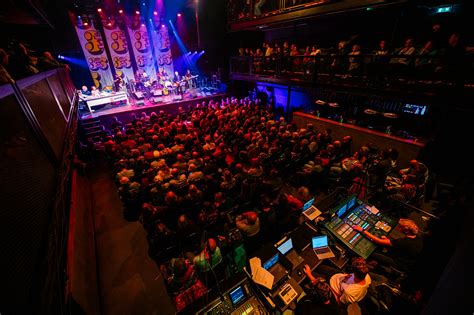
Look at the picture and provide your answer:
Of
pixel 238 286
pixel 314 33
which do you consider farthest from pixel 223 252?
pixel 314 33

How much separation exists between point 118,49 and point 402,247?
57.4 feet

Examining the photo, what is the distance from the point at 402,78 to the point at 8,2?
36.6 ft

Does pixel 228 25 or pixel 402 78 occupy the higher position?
pixel 228 25

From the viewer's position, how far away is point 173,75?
624 inches

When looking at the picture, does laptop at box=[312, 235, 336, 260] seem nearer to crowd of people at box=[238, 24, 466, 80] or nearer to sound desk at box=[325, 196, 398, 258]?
sound desk at box=[325, 196, 398, 258]

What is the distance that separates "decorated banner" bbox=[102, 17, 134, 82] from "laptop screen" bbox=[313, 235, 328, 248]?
15.9 metres

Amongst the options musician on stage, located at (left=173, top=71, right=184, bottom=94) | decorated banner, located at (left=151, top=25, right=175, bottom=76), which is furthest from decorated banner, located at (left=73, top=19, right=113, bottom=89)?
musician on stage, located at (left=173, top=71, right=184, bottom=94)

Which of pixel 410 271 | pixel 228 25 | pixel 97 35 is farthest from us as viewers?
pixel 228 25

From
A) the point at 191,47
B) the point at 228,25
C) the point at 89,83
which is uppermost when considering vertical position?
the point at 228,25

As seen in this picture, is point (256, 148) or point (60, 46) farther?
point (60, 46)

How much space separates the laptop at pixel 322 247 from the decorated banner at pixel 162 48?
1639 centimetres

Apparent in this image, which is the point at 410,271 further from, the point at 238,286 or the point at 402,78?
the point at 402,78

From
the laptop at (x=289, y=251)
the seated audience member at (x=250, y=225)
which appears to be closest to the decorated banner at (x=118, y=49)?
the seated audience member at (x=250, y=225)

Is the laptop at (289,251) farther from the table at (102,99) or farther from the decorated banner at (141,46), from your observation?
the decorated banner at (141,46)
